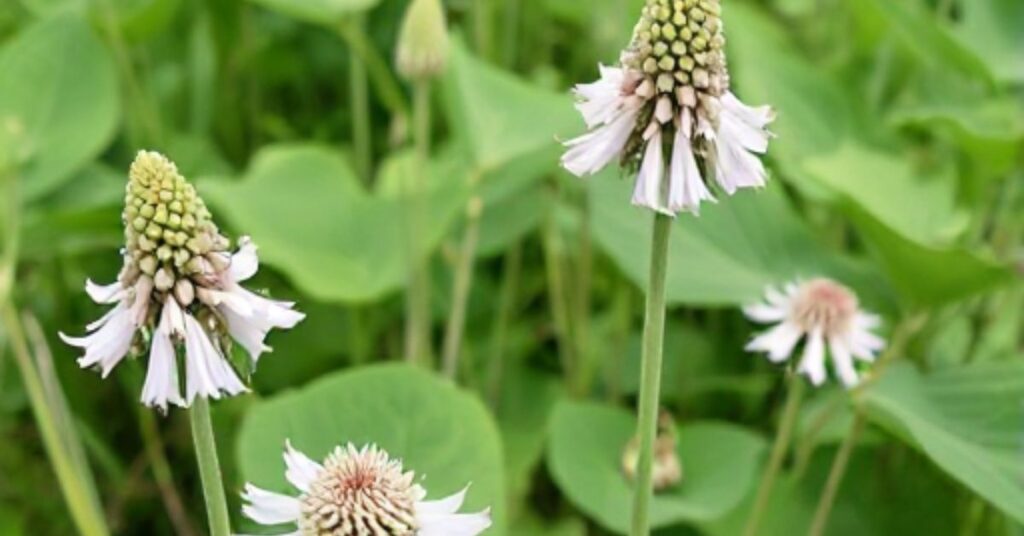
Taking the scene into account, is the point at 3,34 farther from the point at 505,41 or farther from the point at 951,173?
the point at 951,173

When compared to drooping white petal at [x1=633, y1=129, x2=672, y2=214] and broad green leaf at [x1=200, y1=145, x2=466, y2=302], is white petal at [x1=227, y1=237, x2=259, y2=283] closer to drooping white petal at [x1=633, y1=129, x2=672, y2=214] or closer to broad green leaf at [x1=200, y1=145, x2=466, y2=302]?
drooping white petal at [x1=633, y1=129, x2=672, y2=214]

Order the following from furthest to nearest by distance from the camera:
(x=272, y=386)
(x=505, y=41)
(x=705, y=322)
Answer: (x=505, y=41) < (x=705, y=322) < (x=272, y=386)

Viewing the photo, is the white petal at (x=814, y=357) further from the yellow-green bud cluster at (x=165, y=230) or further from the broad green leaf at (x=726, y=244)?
the yellow-green bud cluster at (x=165, y=230)

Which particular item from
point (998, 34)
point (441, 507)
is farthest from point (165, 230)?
point (998, 34)

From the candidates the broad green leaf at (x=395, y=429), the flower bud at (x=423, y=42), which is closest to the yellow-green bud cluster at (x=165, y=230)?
the broad green leaf at (x=395, y=429)

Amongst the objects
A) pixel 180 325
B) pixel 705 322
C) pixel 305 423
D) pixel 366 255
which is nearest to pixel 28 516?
pixel 366 255

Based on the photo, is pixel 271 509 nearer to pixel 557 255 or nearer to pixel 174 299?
pixel 174 299
